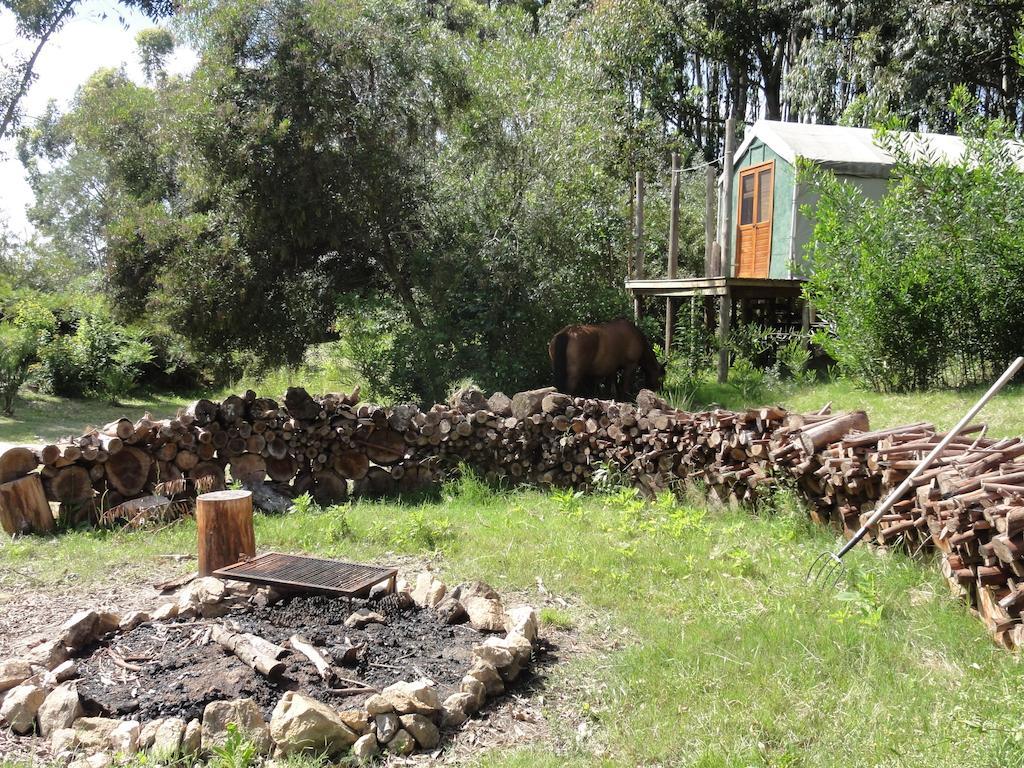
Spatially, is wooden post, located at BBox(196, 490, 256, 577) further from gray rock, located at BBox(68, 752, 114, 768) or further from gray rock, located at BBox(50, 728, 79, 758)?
gray rock, located at BBox(68, 752, 114, 768)

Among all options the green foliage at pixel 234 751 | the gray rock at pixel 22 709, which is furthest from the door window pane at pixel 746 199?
the gray rock at pixel 22 709

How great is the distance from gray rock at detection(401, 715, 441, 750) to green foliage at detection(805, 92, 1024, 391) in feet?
26.5

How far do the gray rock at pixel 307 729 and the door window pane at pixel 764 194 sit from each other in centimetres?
1519

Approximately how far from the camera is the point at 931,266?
381 inches

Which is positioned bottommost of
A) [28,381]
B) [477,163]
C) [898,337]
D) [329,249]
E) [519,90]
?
[28,381]

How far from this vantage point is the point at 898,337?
10.1m

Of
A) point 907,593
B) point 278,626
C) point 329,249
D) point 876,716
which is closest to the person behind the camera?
point 876,716

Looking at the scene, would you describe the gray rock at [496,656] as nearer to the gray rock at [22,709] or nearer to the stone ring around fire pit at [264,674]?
the stone ring around fire pit at [264,674]

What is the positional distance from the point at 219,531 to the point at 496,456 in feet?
11.9

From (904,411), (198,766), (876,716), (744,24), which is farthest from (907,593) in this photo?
(744,24)

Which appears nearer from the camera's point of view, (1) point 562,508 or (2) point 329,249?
(1) point 562,508

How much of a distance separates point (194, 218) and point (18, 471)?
19.8 ft

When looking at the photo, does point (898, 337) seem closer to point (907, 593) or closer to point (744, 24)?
point (907, 593)

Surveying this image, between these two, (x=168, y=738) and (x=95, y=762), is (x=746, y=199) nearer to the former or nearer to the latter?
(x=168, y=738)
